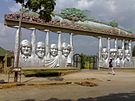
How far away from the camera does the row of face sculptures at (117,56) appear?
38.8m

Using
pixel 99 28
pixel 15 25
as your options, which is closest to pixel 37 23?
pixel 15 25

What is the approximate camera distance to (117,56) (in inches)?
1581

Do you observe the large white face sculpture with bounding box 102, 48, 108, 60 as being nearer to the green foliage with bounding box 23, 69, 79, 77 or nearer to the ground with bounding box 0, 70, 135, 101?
the green foliage with bounding box 23, 69, 79, 77

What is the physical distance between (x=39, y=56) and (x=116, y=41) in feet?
41.9

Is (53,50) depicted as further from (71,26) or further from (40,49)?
(71,26)

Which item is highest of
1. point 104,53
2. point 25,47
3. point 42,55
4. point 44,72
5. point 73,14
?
point 73,14

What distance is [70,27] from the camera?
1350 inches

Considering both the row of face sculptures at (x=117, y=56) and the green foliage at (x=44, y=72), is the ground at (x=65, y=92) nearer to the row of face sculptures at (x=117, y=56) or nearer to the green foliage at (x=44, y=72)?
the green foliage at (x=44, y=72)

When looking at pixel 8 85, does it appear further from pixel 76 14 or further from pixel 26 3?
pixel 76 14

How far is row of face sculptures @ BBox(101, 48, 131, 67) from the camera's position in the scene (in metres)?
38.8

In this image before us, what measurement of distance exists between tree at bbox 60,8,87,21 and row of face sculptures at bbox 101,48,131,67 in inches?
216

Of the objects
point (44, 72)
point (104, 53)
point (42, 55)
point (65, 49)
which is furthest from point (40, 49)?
point (104, 53)

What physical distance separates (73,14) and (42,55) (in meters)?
6.27

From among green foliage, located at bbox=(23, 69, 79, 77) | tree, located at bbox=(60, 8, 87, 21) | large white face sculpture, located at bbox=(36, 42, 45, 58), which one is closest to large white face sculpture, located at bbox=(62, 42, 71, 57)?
green foliage, located at bbox=(23, 69, 79, 77)
